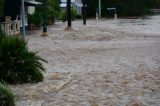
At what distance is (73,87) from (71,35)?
2223 centimetres

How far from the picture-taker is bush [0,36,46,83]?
40.4 ft

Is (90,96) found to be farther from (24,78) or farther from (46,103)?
(24,78)

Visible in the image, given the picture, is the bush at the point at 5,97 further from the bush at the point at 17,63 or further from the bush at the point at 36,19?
the bush at the point at 36,19

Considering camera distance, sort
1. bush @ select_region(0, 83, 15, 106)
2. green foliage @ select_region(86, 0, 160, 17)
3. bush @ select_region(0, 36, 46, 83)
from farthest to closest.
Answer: green foliage @ select_region(86, 0, 160, 17) → bush @ select_region(0, 36, 46, 83) → bush @ select_region(0, 83, 15, 106)

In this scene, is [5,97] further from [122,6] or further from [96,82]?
[122,6]

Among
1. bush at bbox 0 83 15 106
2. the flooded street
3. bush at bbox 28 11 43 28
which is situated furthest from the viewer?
bush at bbox 28 11 43 28

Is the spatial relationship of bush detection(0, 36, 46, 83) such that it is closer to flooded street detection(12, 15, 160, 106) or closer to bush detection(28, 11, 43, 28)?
flooded street detection(12, 15, 160, 106)

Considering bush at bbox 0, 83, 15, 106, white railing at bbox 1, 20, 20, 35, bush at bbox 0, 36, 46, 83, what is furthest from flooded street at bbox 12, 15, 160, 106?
white railing at bbox 1, 20, 20, 35

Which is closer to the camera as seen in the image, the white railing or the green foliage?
the white railing

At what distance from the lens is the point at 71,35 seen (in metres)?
34.5

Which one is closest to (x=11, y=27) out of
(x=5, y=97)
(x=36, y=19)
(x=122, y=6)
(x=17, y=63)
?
(x=36, y=19)

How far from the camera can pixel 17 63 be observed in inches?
487

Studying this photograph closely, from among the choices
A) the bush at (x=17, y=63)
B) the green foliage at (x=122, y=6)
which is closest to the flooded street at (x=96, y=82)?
the bush at (x=17, y=63)

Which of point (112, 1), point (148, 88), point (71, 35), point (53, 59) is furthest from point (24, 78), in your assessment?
point (112, 1)
